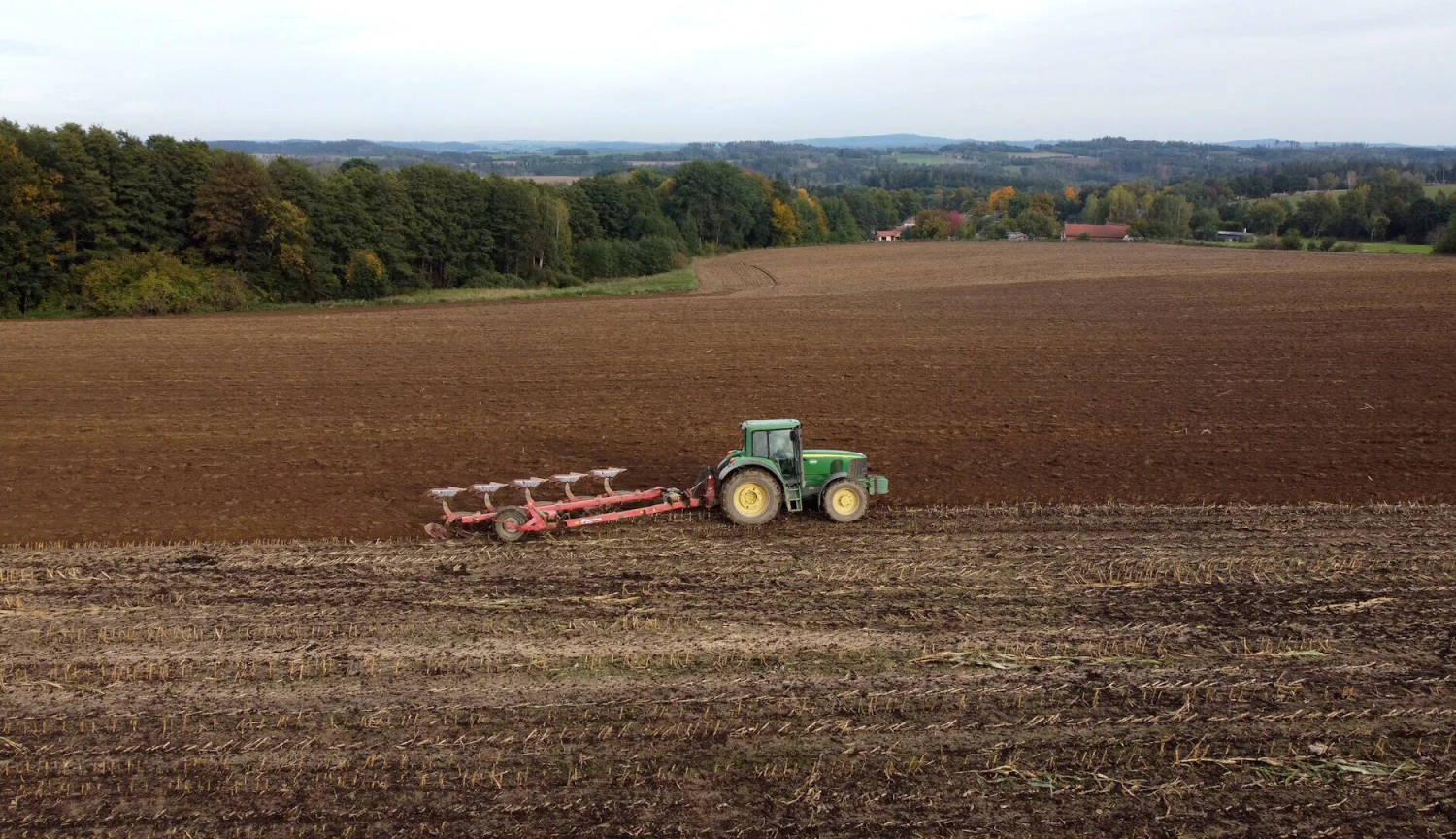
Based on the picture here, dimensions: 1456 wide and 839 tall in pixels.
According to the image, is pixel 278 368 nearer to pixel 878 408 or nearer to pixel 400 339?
pixel 400 339

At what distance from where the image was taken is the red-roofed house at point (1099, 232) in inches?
3964

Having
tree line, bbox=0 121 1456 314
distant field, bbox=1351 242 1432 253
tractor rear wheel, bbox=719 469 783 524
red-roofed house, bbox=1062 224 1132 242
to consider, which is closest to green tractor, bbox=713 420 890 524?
tractor rear wheel, bbox=719 469 783 524

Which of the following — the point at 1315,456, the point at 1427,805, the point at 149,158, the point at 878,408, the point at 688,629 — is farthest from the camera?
the point at 149,158

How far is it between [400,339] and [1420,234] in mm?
79410

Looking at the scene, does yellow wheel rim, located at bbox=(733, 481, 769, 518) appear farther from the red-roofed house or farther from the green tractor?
the red-roofed house

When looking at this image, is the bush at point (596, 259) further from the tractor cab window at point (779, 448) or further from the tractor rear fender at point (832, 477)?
the tractor cab window at point (779, 448)

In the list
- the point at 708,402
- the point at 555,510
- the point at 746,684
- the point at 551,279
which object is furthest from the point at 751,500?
the point at 551,279

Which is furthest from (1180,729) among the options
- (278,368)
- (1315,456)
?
(278,368)

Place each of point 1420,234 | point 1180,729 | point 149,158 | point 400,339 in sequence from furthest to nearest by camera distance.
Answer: point 1420,234
point 149,158
point 400,339
point 1180,729

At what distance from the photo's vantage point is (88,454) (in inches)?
768

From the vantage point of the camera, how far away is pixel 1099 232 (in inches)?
4131

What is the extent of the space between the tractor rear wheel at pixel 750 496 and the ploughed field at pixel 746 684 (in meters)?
0.33

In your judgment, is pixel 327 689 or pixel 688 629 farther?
pixel 688 629

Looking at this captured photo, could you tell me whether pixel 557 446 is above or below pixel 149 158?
below
